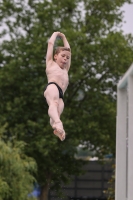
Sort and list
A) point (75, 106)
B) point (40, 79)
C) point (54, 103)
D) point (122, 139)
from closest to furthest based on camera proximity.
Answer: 1. point (54, 103)
2. point (122, 139)
3. point (40, 79)
4. point (75, 106)

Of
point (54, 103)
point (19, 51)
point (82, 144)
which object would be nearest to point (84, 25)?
point (19, 51)

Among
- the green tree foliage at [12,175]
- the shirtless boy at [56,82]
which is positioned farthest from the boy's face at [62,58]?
the green tree foliage at [12,175]

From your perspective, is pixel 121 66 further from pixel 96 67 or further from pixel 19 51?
pixel 19 51

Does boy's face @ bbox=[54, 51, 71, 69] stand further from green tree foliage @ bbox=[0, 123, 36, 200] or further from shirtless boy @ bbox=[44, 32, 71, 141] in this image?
green tree foliage @ bbox=[0, 123, 36, 200]

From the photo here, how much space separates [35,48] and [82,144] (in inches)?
200

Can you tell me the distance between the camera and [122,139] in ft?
50.8

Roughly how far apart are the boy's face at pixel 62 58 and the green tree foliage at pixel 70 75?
71.9 feet

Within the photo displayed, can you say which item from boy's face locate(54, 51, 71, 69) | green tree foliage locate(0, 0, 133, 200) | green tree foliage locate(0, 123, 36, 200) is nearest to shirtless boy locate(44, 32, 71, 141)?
boy's face locate(54, 51, 71, 69)

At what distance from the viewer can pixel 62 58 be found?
7.48 meters

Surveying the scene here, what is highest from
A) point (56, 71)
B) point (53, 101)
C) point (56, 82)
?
point (56, 71)

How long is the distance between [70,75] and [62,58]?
73.8ft

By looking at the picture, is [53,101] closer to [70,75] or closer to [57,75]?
[57,75]

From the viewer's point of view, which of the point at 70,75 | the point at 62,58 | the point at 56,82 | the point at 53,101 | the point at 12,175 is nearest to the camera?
the point at 53,101

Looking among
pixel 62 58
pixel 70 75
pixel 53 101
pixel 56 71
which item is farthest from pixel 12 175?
pixel 53 101
